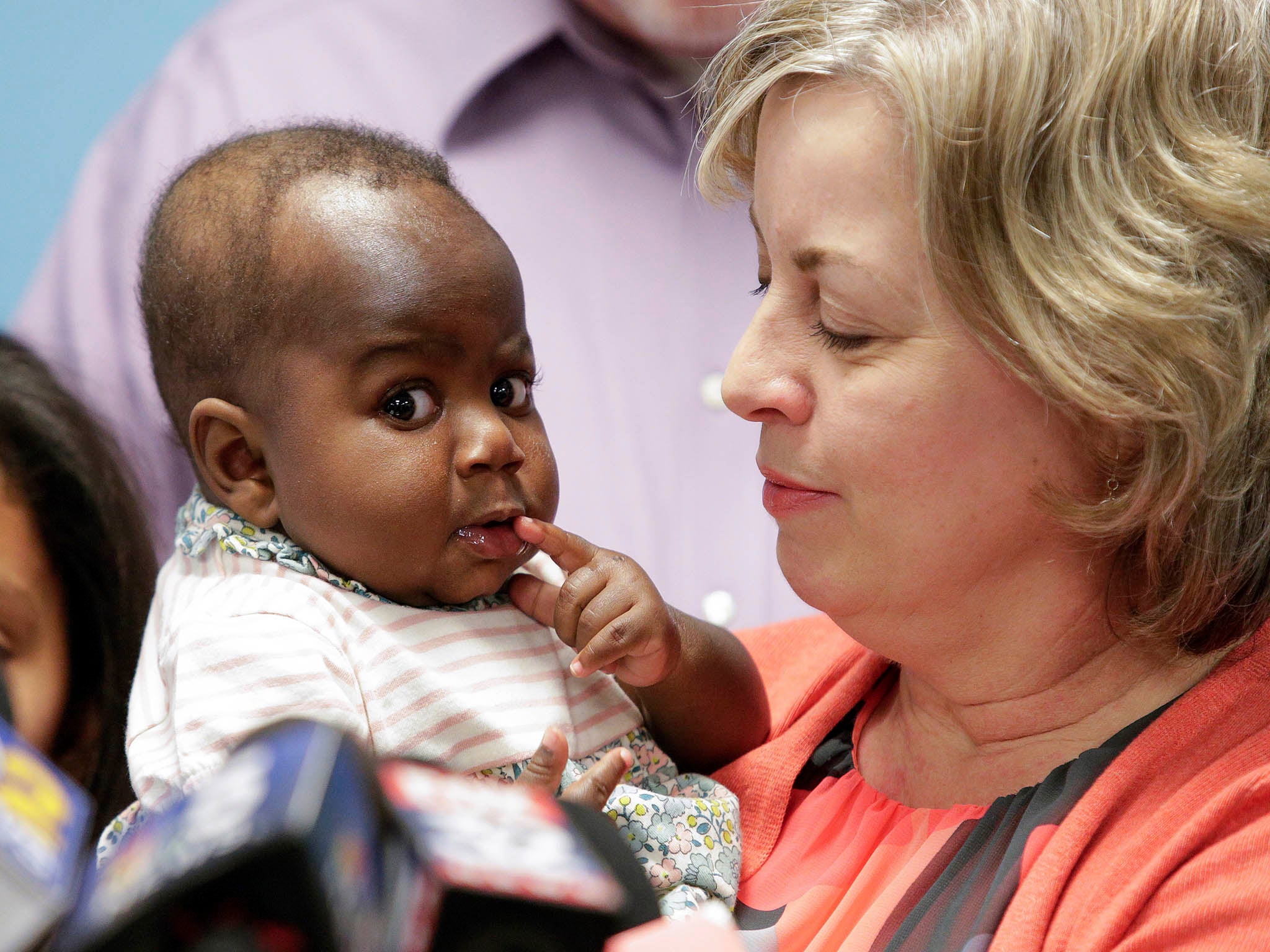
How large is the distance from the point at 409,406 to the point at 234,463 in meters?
0.20

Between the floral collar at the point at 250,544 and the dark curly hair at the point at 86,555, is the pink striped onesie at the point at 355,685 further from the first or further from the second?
the dark curly hair at the point at 86,555

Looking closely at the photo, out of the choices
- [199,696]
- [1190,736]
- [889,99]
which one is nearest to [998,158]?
[889,99]

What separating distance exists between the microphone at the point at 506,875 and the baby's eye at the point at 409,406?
0.66 m

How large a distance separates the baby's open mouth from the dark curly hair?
0.57 meters

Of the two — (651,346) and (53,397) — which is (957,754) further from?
(53,397)

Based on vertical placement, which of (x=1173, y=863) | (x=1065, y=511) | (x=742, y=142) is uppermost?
(x=742, y=142)

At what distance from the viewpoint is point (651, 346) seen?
2.01 metres

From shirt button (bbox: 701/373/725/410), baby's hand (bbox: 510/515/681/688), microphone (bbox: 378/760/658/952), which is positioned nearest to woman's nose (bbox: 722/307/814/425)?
baby's hand (bbox: 510/515/681/688)

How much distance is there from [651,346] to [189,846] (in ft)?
5.18

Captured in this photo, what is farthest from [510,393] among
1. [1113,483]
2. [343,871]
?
[343,871]

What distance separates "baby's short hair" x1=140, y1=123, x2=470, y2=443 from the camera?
123 centimetres

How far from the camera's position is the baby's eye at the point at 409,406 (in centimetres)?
121

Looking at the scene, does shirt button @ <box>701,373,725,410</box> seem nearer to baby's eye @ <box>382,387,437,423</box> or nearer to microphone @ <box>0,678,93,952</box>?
baby's eye @ <box>382,387,437,423</box>

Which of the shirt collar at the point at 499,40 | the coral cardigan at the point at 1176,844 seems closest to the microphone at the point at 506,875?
the coral cardigan at the point at 1176,844
